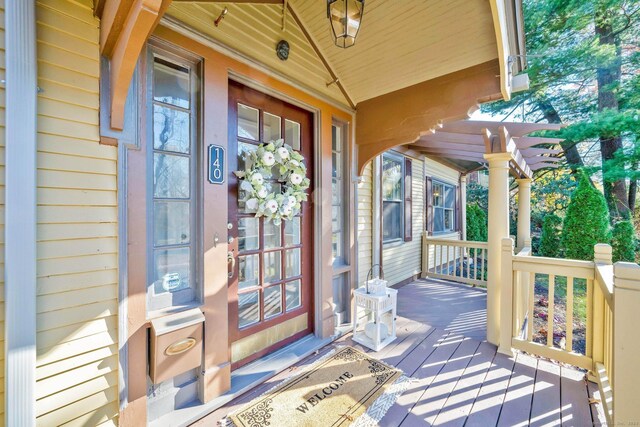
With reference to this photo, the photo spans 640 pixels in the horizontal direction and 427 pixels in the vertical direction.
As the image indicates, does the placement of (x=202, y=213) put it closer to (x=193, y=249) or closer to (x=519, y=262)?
(x=193, y=249)

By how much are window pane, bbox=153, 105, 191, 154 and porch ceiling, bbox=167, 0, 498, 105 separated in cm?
58

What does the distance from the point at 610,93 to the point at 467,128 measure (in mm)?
8633

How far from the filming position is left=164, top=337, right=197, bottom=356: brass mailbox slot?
1609mm

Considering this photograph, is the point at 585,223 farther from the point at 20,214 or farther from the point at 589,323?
the point at 20,214

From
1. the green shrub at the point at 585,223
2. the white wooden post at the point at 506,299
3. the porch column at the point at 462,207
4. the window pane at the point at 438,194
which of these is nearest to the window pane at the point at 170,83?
the white wooden post at the point at 506,299

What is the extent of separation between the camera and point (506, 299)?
260 centimetres

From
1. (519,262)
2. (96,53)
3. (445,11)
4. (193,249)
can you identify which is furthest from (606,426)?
(96,53)

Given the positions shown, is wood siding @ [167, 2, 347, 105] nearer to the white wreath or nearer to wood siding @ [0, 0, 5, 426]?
the white wreath

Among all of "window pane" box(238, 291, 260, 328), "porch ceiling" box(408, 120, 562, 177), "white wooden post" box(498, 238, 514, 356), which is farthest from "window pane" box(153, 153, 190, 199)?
"white wooden post" box(498, 238, 514, 356)

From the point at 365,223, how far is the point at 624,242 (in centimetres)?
729

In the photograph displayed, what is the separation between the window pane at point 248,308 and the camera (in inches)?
86.7

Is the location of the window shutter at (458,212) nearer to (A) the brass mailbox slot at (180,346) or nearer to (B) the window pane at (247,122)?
(B) the window pane at (247,122)

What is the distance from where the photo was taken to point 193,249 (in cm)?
185

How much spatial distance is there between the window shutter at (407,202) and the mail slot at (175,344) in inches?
160
